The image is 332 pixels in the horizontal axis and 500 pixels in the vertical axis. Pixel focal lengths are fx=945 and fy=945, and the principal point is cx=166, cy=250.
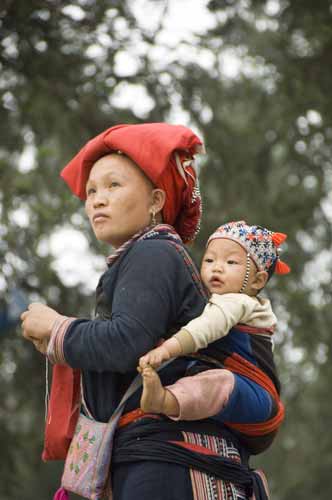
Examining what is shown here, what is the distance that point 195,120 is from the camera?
25.5 feet

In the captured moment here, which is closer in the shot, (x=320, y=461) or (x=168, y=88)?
(x=168, y=88)

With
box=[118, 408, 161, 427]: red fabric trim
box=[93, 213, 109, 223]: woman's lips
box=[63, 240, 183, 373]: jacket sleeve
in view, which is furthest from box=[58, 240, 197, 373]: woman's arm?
box=[93, 213, 109, 223]: woman's lips

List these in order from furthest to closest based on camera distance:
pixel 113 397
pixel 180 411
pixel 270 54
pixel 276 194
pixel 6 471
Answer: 1. pixel 276 194
2. pixel 270 54
3. pixel 6 471
4. pixel 113 397
5. pixel 180 411

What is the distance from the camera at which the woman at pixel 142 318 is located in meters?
2.67

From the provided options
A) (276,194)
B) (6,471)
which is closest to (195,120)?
(276,194)

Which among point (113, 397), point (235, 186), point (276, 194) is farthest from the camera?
point (276, 194)

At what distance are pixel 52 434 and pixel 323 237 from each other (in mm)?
7022

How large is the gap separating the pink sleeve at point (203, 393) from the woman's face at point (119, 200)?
0.54m

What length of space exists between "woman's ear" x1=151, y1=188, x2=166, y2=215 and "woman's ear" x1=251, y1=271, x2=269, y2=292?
1.24ft

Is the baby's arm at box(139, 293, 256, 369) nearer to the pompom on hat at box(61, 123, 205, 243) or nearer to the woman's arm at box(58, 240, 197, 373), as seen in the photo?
the woman's arm at box(58, 240, 197, 373)

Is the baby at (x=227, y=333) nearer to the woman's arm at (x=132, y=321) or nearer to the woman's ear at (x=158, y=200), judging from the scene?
the woman's arm at (x=132, y=321)

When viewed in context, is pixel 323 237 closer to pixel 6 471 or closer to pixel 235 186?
pixel 235 186

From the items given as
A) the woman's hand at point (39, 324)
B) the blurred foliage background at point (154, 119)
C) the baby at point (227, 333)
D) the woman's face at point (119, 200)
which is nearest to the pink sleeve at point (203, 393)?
the baby at point (227, 333)

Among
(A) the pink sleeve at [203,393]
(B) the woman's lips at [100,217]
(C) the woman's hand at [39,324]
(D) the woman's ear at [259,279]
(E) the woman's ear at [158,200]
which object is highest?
(E) the woman's ear at [158,200]
